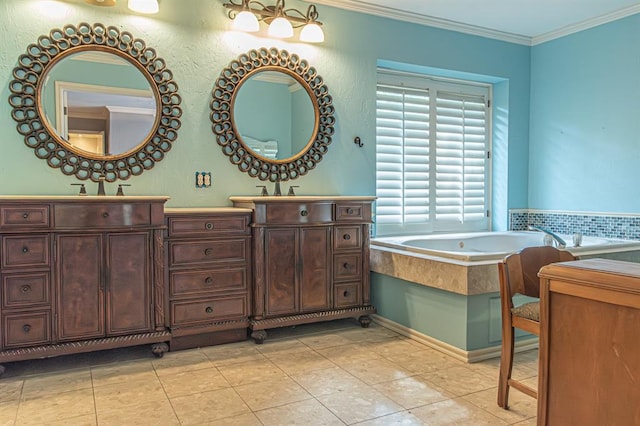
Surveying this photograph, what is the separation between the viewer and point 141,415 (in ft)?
7.59

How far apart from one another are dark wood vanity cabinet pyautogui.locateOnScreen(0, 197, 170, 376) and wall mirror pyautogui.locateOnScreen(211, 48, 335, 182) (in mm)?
904

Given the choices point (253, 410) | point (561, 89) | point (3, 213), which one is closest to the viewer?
point (253, 410)

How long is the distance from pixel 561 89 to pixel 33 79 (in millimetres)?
4329

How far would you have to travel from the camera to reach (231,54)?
3.65 metres

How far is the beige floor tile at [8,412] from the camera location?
2247mm

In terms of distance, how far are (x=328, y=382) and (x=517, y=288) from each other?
111 cm

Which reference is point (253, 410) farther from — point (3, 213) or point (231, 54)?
point (231, 54)

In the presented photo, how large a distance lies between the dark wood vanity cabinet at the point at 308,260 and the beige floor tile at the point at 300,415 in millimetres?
1016

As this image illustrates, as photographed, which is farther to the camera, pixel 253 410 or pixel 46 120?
pixel 46 120

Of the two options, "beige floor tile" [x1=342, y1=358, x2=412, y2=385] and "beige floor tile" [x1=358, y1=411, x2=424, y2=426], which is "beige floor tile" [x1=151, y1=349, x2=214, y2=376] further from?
"beige floor tile" [x1=358, y1=411, x2=424, y2=426]

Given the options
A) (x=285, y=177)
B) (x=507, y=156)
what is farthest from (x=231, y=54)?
(x=507, y=156)

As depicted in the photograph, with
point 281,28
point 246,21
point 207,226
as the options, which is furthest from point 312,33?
point 207,226

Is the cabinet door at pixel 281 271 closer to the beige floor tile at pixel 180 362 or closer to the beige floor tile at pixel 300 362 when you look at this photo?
the beige floor tile at pixel 300 362

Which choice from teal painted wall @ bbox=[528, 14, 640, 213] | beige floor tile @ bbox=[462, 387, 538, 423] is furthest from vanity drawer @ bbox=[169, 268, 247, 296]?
teal painted wall @ bbox=[528, 14, 640, 213]
